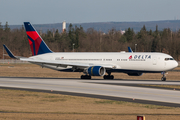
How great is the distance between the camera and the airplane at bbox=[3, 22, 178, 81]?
4353 centimetres

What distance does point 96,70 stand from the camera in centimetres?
4425

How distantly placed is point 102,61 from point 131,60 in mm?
4705

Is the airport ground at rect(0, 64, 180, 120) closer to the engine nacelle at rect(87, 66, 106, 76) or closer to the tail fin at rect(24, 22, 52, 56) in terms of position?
the engine nacelle at rect(87, 66, 106, 76)

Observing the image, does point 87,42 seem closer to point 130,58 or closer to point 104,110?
point 130,58

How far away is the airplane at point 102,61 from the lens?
43.5m

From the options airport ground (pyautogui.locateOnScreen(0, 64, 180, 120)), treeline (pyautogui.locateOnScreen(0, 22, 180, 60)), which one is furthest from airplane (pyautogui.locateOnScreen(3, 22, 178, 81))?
treeline (pyautogui.locateOnScreen(0, 22, 180, 60))

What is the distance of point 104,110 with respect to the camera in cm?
1931

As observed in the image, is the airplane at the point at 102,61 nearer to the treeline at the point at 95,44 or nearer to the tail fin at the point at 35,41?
the tail fin at the point at 35,41

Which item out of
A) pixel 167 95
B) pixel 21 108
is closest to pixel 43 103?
pixel 21 108

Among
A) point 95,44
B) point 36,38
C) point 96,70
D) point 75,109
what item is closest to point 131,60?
point 96,70

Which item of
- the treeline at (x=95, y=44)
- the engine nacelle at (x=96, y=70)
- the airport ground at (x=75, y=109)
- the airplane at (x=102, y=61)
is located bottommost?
the airport ground at (x=75, y=109)

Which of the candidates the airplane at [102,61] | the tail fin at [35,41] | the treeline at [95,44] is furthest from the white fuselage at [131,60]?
the treeline at [95,44]

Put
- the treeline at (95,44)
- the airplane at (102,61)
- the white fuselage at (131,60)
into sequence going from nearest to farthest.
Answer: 1. the white fuselage at (131,60)
2. the airplane at (102,61)
3. the treeline at (95,44)

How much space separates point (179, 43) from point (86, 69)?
101651 mm
